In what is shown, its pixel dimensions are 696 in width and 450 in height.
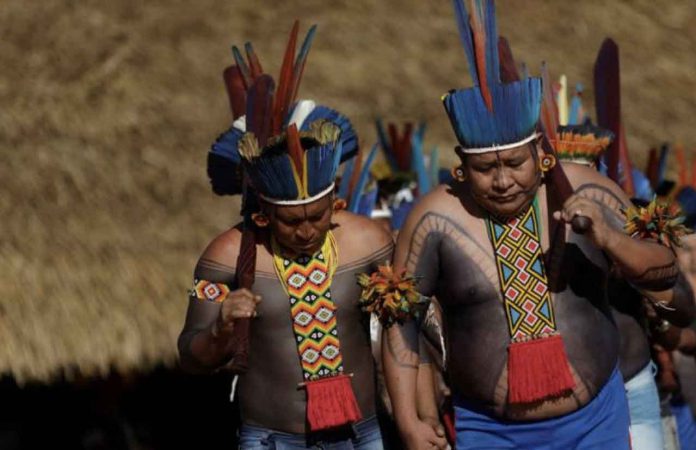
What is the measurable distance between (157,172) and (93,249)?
1.15 metres

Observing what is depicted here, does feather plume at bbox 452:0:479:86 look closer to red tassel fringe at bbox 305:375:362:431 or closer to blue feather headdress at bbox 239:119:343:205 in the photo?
blue feather headdress at bbox 239:119:343:205

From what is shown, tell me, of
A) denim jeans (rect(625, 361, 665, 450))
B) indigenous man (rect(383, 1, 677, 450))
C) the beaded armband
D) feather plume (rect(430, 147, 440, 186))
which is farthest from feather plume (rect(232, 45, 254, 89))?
feather plume (rect(430, 147, 440, 186))

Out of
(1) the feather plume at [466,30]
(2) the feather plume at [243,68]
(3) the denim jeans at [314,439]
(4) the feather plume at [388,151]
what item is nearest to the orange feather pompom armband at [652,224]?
(1) the feather plume at [466,30]

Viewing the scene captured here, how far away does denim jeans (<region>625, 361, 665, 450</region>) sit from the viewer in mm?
5762

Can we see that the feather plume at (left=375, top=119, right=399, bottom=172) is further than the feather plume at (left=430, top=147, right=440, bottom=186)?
Yes

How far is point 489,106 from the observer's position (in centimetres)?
503

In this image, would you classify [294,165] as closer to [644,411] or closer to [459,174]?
[459,174]

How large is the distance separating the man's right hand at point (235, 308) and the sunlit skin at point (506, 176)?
0.77m

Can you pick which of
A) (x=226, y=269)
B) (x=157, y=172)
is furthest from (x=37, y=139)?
(x=226, y=269)

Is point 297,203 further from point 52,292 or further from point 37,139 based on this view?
point 37,139

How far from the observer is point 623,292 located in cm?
612

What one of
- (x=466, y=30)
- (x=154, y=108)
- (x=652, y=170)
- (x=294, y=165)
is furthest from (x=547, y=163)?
(x=154, y=108)

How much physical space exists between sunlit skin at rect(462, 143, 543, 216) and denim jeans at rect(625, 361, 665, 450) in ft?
3.72

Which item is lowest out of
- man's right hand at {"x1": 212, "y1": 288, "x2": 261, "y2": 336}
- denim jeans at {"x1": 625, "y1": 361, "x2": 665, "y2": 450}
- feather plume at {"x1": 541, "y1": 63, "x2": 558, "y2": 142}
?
denim jeans at {"x1": 625, "y1": 361, "x2": 665, "y2": 450}
